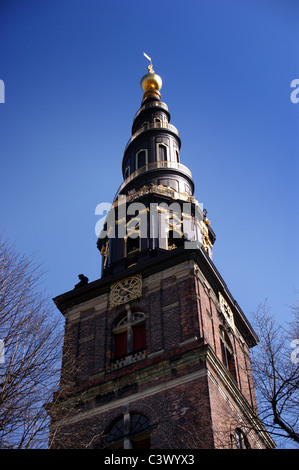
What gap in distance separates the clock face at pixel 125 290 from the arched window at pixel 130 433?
6.45 m

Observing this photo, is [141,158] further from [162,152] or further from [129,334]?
[129,334]

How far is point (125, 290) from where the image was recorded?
108ft

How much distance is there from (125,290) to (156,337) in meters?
3.75

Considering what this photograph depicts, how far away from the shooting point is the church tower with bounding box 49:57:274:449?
85.7 feet

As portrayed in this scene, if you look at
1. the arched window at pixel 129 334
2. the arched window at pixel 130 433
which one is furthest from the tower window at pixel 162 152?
the arched window at pixel 130 433

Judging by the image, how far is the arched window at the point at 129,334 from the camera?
30.6 m

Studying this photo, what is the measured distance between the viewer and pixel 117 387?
28.3 metres

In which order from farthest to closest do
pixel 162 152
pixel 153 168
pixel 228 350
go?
pixel 162 152 → pixel 153 168 → pixel 228 350

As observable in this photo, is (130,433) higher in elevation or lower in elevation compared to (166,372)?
lower

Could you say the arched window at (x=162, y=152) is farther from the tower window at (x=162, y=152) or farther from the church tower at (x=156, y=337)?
the church tower at (x=156, y=337)

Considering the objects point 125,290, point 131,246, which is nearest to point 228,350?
point 125,290

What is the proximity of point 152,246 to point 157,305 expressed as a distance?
4.22m

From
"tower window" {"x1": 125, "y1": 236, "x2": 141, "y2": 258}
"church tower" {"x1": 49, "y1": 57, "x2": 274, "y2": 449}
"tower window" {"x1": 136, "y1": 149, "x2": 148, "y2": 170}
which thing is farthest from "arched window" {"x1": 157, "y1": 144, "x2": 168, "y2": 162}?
"tower window" {"x1": 125, "y1": 236, "x2": 141, "y2": 258}
